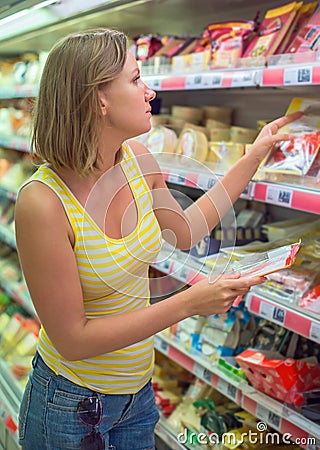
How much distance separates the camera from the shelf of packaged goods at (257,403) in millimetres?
1436

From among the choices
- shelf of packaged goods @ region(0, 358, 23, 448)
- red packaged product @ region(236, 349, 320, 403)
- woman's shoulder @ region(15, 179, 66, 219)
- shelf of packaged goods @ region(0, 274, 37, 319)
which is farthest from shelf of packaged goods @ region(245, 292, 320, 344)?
shelf of packaged goods @ region(0, 274, 37, 319)

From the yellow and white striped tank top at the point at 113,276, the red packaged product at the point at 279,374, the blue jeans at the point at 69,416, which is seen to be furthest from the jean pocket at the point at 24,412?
the red packaged product at the point at 279,374

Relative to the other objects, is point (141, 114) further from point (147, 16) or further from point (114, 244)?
point (147, 16)

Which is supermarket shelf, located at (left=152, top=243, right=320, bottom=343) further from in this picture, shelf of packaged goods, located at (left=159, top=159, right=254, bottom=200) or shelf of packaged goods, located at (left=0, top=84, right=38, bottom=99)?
shelf of packaged goods, located at (left=0, top=84, right=38, bottom=99)

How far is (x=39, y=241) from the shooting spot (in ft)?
3.71

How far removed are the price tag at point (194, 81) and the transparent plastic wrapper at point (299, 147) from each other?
310 millimetres

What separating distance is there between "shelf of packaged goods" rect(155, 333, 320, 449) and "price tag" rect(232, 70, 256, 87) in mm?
870

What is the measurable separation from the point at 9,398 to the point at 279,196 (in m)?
1.82

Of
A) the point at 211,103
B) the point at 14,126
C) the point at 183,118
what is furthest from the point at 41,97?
the point at 14,126

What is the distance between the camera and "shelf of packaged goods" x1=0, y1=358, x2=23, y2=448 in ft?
8.13

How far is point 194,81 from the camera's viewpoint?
185cm


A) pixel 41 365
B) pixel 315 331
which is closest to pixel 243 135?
pixel 315 331

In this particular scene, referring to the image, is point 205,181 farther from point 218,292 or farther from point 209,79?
point 218,292

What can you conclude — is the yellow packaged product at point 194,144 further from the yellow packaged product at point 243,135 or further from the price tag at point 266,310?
the price tag at point 266,310
